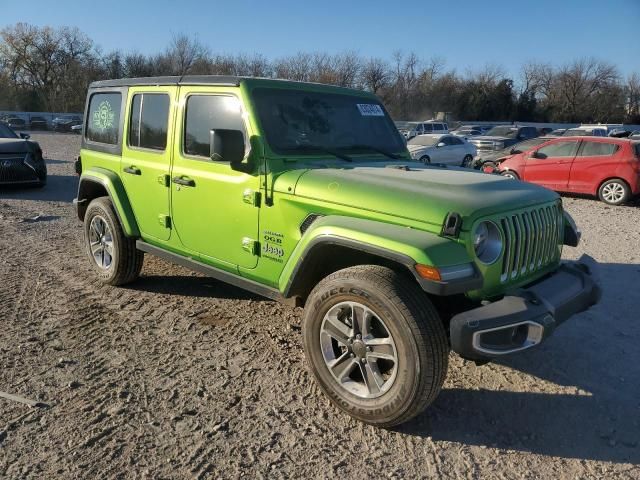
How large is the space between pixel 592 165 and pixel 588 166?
0.08 metres

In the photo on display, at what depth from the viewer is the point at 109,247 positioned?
524cm

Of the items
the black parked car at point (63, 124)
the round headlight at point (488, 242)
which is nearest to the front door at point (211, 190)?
the round headlight at point (488, 242)

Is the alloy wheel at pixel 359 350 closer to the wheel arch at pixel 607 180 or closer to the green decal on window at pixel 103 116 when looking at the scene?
the green decal on window at pixel 103 116

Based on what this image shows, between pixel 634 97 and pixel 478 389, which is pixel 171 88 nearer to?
pixel 478 389

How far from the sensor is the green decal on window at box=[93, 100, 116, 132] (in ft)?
16.8

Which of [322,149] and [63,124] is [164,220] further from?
[63,124]

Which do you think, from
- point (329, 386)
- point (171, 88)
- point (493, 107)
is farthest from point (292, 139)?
point (493, 107)

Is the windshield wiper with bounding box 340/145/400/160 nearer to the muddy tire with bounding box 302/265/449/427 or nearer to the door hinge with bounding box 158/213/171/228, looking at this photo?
the muddy tire with bounding box 302/265/449/427

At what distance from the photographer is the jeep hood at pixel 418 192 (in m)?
2.93

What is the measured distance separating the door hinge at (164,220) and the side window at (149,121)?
0.58m

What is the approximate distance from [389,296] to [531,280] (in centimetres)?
112

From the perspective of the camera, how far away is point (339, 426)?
121 inches

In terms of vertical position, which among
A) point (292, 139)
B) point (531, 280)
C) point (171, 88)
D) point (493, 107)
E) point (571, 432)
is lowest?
point (571, 432)

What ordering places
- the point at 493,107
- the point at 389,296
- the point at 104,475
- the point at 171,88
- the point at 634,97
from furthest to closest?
the point at 634,97 → the point at 493,107 → the point at 171,88 → the point at 389,296 → the point at 104,475
